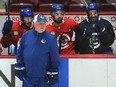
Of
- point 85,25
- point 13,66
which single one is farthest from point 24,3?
point 13,66

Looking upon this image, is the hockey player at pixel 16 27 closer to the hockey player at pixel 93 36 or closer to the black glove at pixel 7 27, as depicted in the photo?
the black glove at pixel 7 27

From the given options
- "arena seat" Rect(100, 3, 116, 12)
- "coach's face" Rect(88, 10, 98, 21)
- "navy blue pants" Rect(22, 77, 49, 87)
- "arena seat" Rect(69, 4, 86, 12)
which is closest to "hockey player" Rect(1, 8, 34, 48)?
"coach's face" Rect(88, 10, 98, 21)

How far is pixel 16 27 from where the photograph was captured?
21.0 ft

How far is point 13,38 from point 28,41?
4.69 feet

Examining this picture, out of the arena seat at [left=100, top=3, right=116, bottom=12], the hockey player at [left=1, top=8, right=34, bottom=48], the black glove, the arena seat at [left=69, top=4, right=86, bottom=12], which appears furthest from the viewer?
the arena seat at [left=100, top=3, right=116, bottom=12]

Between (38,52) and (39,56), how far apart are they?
45 mm

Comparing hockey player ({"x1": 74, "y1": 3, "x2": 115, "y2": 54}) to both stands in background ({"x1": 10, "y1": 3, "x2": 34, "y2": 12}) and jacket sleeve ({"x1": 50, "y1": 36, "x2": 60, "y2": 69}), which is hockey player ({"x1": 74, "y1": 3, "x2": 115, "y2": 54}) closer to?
jacket sleeve ({"x1": 50, "y1": 36, "x2": 60, "y2": 69})

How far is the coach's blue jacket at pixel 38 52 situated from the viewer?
4.89m

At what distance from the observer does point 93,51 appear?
5992 mm

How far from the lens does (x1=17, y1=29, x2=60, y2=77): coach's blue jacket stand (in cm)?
489

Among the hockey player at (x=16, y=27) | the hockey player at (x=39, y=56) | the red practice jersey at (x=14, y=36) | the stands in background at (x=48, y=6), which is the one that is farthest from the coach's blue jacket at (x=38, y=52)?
the stands in background at (x=48, y=6)

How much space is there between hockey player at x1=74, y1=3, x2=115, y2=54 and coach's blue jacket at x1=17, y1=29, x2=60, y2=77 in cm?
120

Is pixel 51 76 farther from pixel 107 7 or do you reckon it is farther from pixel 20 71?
pixel 107 7

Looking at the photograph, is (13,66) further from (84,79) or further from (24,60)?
(84,79)
